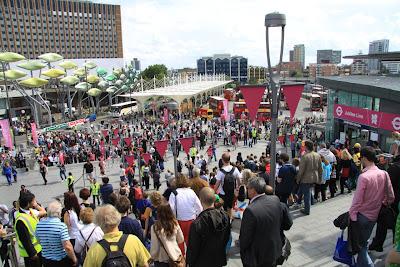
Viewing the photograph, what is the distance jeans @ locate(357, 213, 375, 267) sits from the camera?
165 inches

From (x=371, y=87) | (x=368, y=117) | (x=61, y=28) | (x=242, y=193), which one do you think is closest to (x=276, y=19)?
(x=242, y=193)

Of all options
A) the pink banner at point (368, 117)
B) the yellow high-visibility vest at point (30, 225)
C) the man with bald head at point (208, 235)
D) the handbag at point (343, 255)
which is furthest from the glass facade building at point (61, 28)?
the handbag at point (343, 255)

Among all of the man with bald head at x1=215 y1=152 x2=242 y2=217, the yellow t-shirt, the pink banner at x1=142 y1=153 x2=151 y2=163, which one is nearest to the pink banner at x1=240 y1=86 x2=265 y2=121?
the man with bald head at x1=215 y1=152 x2=242 y2=217

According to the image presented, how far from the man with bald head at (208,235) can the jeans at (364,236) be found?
179 cm

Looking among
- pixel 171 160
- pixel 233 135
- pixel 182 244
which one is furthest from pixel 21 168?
pixel 182 244

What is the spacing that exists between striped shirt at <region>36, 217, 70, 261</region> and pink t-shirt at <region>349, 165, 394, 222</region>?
3.76 metres

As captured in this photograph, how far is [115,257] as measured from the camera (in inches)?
117

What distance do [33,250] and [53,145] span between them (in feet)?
77.8

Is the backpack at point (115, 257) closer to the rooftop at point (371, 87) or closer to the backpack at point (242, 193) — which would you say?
the backpack at point (242, 193)

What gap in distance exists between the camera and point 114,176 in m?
19.2

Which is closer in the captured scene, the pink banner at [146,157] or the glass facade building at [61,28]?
the pink banner at [146,157]

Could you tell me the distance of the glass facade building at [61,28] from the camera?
9581cm

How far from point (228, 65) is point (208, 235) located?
171846 mm

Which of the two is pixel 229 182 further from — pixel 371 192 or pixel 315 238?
pixel 371 192
